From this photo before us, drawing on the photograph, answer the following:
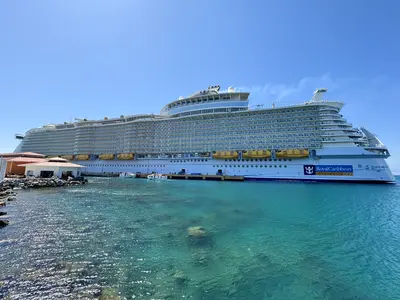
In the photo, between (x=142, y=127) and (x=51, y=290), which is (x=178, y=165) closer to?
(x=142, y=127)

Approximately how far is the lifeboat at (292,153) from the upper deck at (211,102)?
1821cm

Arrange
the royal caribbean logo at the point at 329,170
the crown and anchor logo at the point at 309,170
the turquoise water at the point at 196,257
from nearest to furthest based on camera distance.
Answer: the turquoise water at the point at 196,257
the royal caribbean logo at the point at 329,170
the crown and anchor logo at the point at 309,170

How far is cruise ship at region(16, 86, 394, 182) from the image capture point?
43.3 m

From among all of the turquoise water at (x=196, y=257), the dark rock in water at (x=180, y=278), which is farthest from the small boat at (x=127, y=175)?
the dark rock in water at (x=180, y=278)

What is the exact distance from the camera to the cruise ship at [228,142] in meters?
43.3

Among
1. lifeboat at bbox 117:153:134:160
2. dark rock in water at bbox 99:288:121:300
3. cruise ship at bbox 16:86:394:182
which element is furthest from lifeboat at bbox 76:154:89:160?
dark rock in water at bbox 99:288:121:300

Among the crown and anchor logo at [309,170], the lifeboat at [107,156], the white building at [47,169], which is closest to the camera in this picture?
the white building at [47,169]

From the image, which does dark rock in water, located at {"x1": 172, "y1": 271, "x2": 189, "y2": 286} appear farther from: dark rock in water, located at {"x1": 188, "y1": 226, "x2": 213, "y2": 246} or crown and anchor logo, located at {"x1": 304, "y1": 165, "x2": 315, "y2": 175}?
crown and anchor logo, located at {"x1": 304, "y1": 165, "x2": 315, "y2": 175}

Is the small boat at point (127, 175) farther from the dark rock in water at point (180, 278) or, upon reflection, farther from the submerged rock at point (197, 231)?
the dark rock in water at point (180, 278)

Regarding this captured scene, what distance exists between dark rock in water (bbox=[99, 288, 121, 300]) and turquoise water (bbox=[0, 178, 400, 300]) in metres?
0.16

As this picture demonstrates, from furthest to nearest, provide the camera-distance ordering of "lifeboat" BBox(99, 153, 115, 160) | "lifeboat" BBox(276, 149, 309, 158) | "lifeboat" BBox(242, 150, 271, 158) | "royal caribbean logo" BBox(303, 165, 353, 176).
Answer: "lifeboat" BBox(99, 153, 115, 160)
"lifeboat" BBox(242, 150, 271, 158)
"lifeboat" BBox(276, 149, 309, 158)
"royal caribbean logo" BBox(303, 165, 353, 176)

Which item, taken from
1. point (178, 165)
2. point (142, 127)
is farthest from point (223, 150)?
point (142, 127)

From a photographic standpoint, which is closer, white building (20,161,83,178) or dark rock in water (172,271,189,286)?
dark rock in water (172,271,189,286)

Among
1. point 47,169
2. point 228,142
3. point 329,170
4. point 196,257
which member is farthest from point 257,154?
point 196,257
